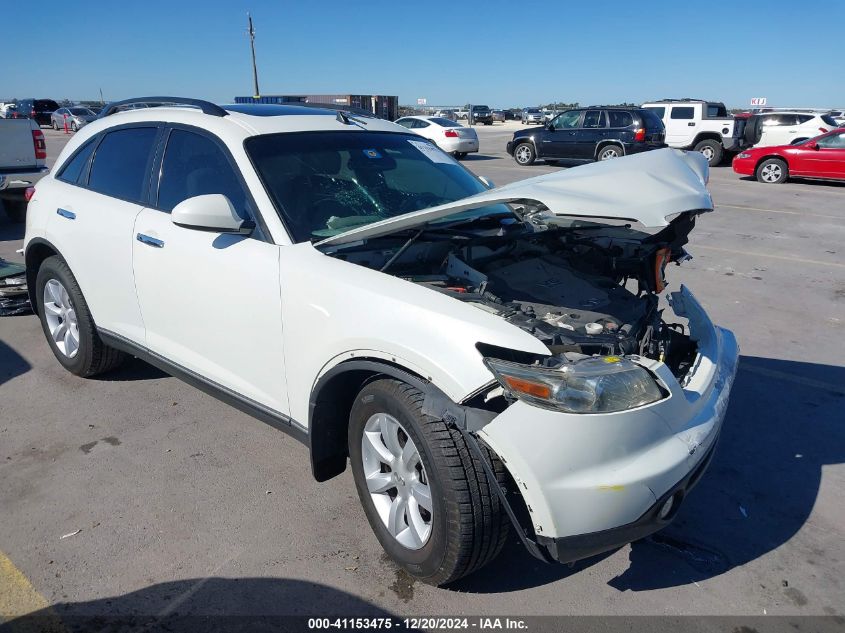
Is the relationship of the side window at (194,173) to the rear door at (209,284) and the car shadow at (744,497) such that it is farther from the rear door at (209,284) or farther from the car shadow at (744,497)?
the car shadow at (744,497)

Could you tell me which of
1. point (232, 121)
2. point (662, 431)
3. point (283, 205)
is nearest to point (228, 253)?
point (283, 205)

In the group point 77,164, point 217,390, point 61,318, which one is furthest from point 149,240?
point 61,318

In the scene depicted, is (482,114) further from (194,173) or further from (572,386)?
(572,386)

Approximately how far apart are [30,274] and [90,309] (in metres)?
1.06

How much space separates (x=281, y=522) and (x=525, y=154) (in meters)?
18.9

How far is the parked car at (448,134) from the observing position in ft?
73.3

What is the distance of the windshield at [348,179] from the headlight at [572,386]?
3.85 ft

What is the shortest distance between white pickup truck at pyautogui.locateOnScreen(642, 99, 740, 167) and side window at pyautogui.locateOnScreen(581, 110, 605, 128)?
2.60 metres

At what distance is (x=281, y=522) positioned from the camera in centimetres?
302

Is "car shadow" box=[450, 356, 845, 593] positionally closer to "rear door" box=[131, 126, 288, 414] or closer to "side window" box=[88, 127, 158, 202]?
"rear door" box=[131, 126, 288, 414]

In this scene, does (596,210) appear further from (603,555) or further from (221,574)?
(221,574)

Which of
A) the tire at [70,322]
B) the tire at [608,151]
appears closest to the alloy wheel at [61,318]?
the tire at [70,322]

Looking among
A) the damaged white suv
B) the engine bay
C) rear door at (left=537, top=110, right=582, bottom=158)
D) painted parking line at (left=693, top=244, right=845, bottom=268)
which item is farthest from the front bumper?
rear door at (left=537, top=110, right=582, bottom=158)

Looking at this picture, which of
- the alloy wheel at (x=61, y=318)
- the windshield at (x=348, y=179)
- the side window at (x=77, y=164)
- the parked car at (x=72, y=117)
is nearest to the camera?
the windshield at (x=348, y=179)
